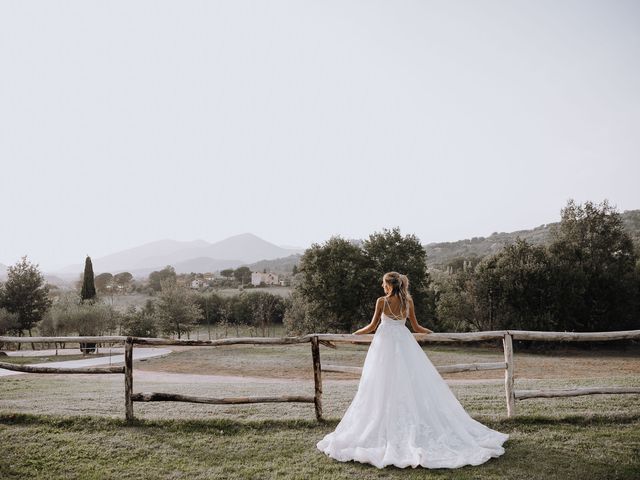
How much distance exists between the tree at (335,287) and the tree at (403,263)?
0.79m

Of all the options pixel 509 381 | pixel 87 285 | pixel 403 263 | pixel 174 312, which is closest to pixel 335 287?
pixel 403 263

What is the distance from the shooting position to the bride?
5773 millimetres

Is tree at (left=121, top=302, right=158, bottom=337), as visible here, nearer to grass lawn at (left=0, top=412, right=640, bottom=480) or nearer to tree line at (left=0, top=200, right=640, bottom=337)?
tree line at (left=0, top=200, right=640, bottom=337)

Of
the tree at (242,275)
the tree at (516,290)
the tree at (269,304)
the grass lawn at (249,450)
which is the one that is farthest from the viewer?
the tree at (242,275)

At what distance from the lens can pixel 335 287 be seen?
36.2m

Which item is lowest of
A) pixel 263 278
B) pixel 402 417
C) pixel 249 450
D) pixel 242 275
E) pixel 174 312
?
pixel 249 450

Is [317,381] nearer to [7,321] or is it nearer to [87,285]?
[7,321]

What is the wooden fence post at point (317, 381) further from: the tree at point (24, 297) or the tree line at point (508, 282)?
the tree at point (24, 297)

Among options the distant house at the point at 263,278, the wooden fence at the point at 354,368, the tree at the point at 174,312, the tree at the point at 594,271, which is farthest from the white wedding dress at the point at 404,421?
the distant house at the point at 263,278

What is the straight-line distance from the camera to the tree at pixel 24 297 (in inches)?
1476

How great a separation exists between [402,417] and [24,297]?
40.6 meters

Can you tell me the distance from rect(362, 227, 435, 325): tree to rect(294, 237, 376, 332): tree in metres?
0.79

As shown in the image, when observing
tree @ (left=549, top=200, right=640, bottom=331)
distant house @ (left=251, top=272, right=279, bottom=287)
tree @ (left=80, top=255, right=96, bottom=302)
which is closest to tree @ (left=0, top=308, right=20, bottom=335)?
tree @ (left=80, top=255, right=96, bottom=302)

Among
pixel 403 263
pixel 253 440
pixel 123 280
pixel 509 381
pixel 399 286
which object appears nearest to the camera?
pixel 399 286
